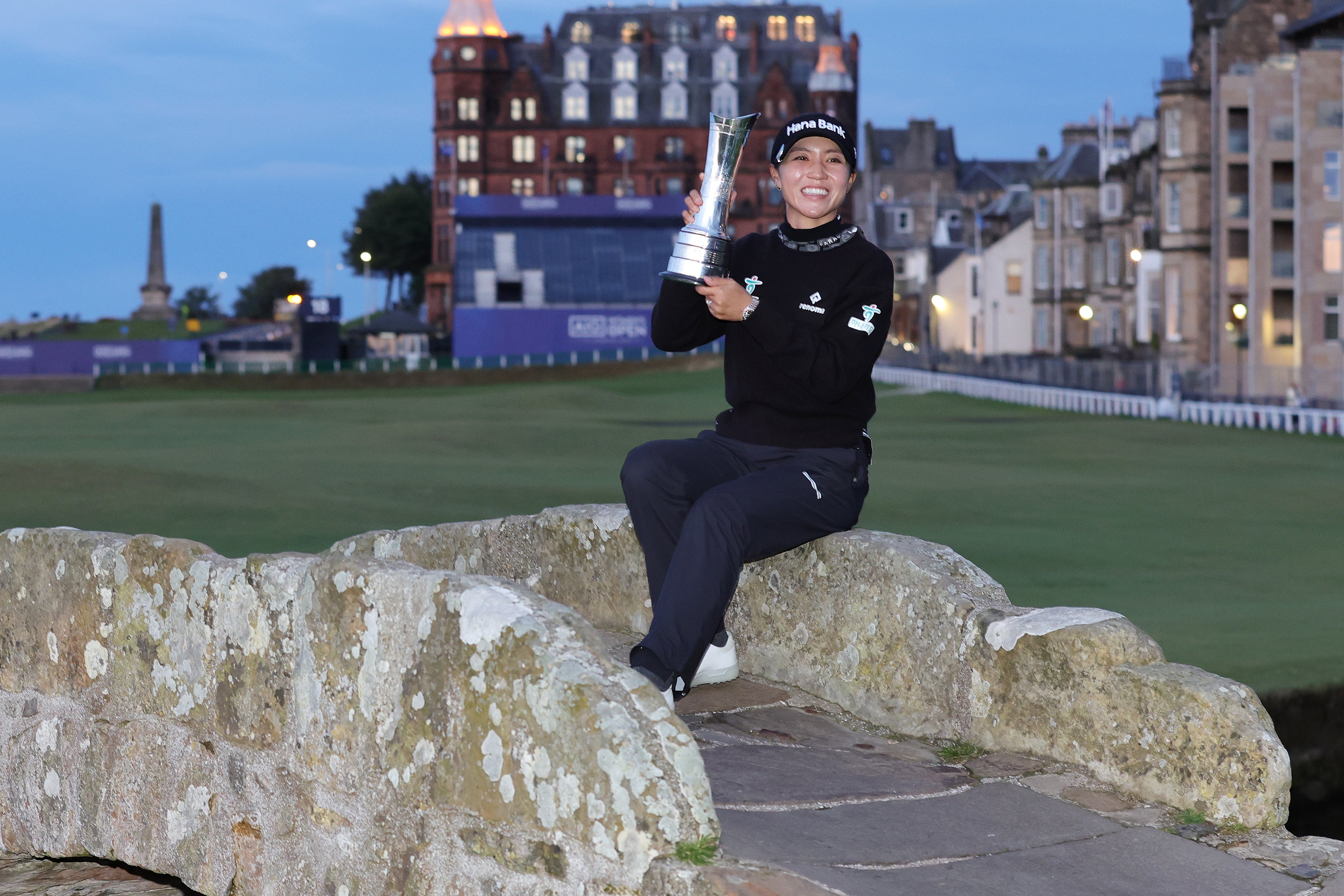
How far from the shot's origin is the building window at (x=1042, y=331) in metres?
76.6

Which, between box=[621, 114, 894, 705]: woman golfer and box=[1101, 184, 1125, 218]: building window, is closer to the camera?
box=[621, 114, 894, 705]: woman golfer

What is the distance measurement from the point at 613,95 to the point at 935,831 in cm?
10494

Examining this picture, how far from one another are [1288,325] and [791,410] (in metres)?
45.5

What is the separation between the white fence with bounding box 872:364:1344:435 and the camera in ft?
116

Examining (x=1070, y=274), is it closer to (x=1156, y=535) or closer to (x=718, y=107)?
(x=718, y=107)

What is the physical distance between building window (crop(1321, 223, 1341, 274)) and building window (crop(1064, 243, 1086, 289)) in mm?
28851

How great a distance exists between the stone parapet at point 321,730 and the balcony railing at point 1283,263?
4635cm

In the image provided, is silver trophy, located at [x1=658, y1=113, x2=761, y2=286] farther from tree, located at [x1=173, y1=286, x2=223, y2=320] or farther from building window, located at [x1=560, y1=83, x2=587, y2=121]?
tree, located at [x1=173, y1=286, x2=223, y2=320]

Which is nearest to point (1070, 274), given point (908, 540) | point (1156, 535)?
point (1156, 535)

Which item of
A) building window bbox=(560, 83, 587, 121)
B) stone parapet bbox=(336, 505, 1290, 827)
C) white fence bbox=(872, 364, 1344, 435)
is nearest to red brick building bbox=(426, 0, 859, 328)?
building window bbox=(560, 83, 587, 121)

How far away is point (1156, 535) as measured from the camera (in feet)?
61.7

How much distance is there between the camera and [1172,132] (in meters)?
53.9

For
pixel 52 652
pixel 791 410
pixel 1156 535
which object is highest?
pixel 791 410

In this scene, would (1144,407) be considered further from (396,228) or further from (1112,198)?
(396,228)
